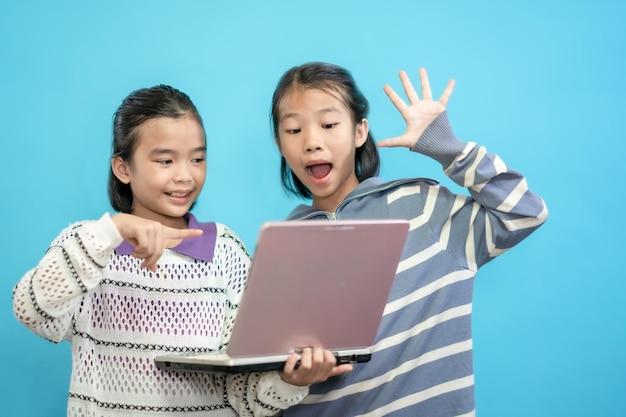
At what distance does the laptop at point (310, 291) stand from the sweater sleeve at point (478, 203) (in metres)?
0.23

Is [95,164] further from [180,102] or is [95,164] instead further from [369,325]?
[369,325]

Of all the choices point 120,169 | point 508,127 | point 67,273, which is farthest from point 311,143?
point 508,127

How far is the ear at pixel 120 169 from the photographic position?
1491 millimetres

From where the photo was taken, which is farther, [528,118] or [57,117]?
[528,118]

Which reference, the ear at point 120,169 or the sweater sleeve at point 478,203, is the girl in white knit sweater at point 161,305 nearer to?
the ear at point 120,169

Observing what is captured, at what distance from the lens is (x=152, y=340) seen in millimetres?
1398

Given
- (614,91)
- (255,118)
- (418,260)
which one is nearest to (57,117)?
(255,118)

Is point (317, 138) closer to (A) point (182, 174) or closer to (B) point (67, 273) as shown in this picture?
(A) point (182, 174)

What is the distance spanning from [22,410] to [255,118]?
830 millimetres

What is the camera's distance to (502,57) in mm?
2070

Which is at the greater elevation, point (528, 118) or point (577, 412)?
point (528, 118)

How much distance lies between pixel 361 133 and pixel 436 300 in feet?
1.16

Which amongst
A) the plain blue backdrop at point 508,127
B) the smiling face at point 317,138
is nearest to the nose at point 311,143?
the smiling face at point 317,138

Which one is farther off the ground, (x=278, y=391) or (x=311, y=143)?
(x=311, y=143)
